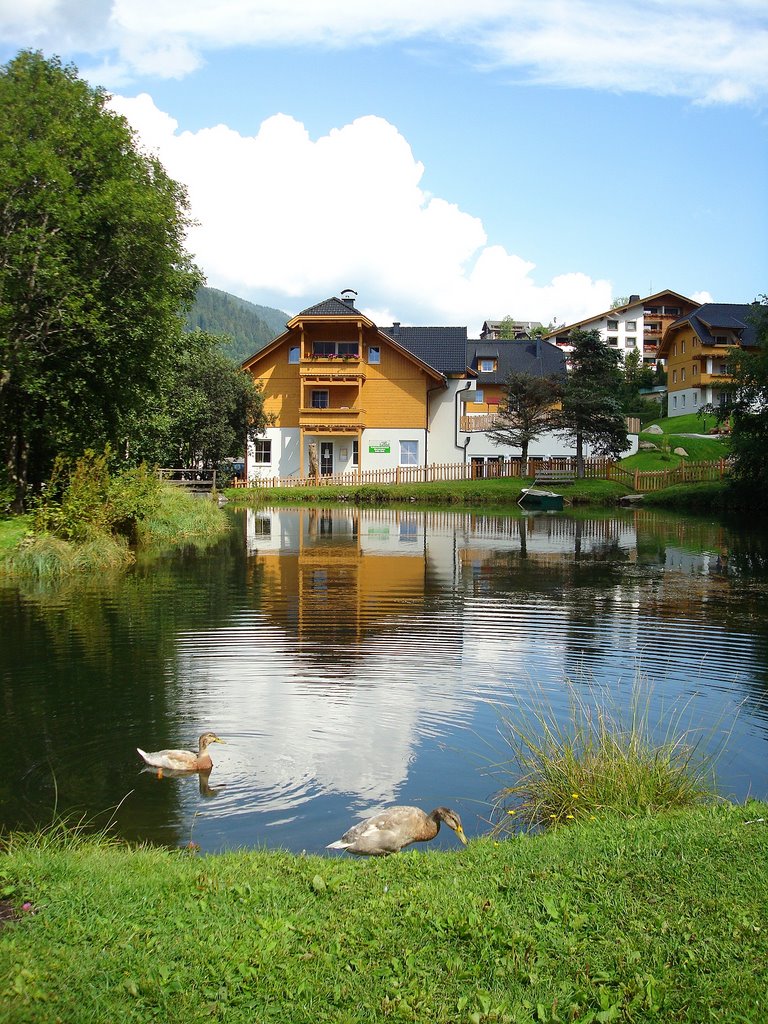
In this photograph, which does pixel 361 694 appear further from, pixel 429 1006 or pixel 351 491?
pixel 351 491

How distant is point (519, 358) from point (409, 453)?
Result: 1701 centimetres

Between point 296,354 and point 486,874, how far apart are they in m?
58.0

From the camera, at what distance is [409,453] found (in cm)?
6200

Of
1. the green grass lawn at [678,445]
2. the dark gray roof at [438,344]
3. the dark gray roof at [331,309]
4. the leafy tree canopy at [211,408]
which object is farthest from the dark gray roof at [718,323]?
the leafy tree canopy at [211,408]

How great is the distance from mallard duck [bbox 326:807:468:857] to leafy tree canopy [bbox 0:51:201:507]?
17.0 meters

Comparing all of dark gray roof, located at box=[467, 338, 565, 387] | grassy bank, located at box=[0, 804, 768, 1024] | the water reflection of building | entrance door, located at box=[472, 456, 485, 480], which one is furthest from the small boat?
grassy bank, located at box=[0, 804, 768, 1024]

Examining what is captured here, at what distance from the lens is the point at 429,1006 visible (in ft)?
13.2

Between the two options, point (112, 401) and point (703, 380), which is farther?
point (703, 380)

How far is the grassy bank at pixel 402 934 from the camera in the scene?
4.02 meters

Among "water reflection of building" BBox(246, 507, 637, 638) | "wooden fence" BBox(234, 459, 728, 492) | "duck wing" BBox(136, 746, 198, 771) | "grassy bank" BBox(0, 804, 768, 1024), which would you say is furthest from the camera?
"wooden fence" BBox(234, 459, 728, 492)

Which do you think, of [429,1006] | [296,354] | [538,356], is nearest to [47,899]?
[429,1006]

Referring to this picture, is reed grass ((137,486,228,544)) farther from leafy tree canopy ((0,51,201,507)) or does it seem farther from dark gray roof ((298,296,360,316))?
dark gray roof ((298,296,360,316))

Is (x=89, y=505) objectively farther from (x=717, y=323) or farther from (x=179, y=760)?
(x=717, y=323)

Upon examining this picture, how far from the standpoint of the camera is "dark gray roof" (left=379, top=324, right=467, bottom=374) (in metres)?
63.0
